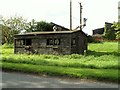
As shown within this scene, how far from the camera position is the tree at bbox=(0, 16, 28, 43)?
6919 cm

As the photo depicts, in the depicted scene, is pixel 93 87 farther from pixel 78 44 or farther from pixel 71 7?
pixel 71 7

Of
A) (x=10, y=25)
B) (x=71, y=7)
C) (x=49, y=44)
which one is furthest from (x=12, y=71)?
(x=10, y=25)

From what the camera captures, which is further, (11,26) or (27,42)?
(11,26)

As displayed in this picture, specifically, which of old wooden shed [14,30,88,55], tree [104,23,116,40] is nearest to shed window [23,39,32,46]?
old wooden shed [14,30,88,55]

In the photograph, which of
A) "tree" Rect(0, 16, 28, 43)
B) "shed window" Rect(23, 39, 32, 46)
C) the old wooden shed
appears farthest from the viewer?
"tree" Rect(0, 16, 28, 43)

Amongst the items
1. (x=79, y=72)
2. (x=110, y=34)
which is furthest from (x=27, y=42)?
(x=110, y=34)

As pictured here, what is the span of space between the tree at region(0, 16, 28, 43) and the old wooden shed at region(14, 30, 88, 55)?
27173 millimetres

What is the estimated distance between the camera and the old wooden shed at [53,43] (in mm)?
36331

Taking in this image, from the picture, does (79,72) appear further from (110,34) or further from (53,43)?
(110,34)

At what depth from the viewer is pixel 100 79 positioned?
51.1ft

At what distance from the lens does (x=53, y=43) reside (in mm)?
37812

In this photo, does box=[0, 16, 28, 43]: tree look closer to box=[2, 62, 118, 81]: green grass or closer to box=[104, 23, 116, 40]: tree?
box=[104, 23, 116, 40]: tree

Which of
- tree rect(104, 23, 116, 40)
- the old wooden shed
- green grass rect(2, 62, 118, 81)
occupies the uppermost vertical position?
tree rect(104, 23, 116, 40)

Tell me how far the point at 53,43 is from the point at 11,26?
35543 mm
